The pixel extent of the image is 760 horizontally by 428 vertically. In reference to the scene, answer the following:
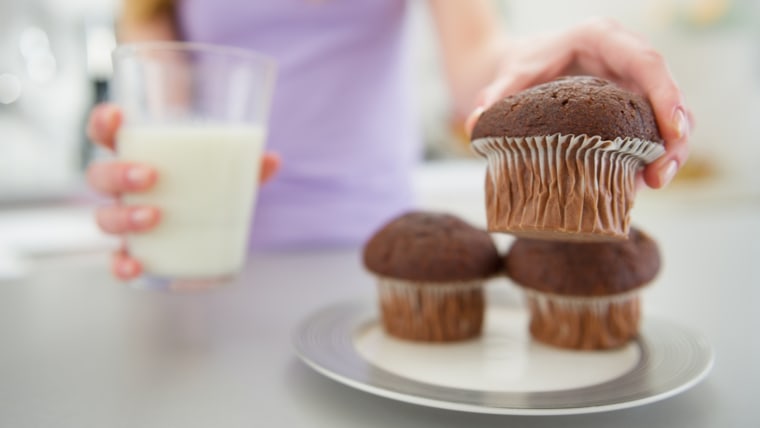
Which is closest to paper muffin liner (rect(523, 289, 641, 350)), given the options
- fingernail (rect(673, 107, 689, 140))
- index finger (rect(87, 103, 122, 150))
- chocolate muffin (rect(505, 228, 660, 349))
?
chocolate muffin (rect(505, 228, 660, 349))

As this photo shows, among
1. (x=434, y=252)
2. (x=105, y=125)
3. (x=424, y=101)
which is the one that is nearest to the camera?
(x=434, y=252)

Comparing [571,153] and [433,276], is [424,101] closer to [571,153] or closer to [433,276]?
[433,276]

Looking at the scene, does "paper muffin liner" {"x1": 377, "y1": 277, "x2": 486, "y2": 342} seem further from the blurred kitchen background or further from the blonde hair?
the blurred kitchen background

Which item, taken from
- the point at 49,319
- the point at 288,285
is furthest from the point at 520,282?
the point at 49,319

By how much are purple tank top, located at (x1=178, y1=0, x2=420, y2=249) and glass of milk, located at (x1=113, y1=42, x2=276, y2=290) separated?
1.50 feet

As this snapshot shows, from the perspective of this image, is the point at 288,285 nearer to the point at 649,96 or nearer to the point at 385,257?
the point at 385,257

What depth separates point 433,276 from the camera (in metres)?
0.83

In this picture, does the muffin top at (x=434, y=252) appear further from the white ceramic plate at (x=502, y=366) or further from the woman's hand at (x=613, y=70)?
the woman's hand at (x=613, y=70)

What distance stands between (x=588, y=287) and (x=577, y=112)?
0.28 meters

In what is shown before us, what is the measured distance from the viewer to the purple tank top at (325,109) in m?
1.34

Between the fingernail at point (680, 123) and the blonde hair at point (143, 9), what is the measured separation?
1.15m

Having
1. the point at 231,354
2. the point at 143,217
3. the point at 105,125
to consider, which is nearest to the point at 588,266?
the point at 231,354

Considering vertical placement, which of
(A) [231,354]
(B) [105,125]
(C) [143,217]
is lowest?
(A) [231,354]

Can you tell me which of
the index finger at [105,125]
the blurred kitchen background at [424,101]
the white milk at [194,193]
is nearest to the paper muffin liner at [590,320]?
the white milk at [194,193]
